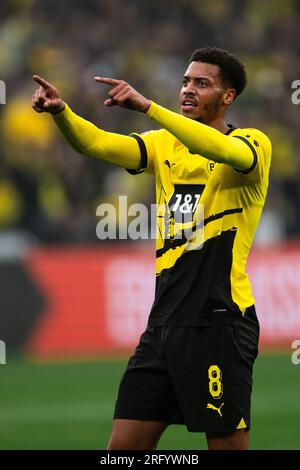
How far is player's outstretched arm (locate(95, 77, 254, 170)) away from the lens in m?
4.51

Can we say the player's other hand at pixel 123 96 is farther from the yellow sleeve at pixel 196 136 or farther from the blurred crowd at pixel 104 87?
the blurred crowd at pixel 104 87

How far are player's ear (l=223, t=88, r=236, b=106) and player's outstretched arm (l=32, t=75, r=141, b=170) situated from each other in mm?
480

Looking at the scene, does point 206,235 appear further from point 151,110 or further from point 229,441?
point 229,441

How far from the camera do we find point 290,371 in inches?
502

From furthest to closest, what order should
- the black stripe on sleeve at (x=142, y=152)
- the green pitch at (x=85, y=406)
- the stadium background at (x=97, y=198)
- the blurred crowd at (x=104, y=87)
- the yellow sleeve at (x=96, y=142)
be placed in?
the blurred crowd at (x=104, y=87), the stadium background at (x=97, y=198), the green pitch at (x=85, y=406), the black stripe on sleeve at (x=142, y=152), the yellow sleeve at (x=96, y=142)

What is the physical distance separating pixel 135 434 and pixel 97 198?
1184 cm

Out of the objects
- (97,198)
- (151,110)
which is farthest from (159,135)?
(97,198)

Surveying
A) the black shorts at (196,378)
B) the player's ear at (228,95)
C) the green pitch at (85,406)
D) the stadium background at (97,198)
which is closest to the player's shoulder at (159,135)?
the player's ear at (228,95)

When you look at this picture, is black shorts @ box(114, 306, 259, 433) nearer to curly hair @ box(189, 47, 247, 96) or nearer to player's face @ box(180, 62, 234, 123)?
player's face @ box(180, 62, 234, 123)

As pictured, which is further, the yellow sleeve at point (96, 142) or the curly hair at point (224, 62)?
the curly hair at point (224, 62)

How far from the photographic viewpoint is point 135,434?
4727 mm

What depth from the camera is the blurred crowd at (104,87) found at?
1639 cm

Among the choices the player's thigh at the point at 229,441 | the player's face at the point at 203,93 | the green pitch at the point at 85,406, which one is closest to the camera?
the player's thigh at the point at 229,441

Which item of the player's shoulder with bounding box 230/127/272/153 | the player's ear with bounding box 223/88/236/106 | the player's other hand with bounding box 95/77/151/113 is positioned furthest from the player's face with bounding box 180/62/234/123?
the player's other hand with bounding box 95/77/151/113
